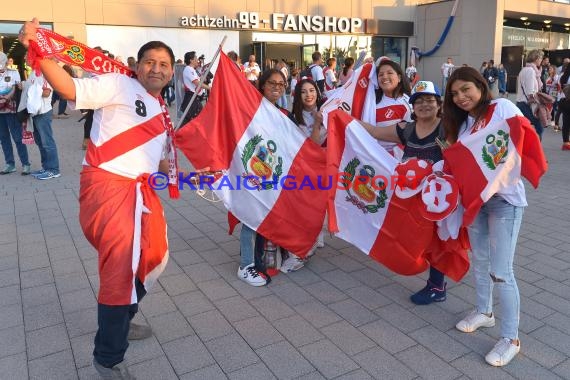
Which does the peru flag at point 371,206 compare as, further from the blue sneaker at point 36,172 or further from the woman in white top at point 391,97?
the blue sneaker at point 36,172

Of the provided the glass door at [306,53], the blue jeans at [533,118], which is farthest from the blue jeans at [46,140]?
the glass door at [306,53]

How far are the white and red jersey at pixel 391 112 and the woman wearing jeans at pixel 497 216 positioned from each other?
3.36 ft

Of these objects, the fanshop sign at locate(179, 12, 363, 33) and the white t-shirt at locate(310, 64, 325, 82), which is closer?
the white t-shirt at locate(310, 64, 325, 82)

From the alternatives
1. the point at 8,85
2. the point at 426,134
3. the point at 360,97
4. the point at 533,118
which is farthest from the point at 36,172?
the point at 533,118

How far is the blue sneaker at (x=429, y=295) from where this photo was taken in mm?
3959

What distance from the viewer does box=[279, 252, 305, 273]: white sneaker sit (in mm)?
4625

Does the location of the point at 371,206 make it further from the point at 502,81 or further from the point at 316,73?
the point at 502,81

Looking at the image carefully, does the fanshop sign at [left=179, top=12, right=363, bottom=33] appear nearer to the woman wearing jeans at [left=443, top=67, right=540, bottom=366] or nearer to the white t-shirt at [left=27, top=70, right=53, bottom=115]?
the white t-shirt at [left=27, top=70, right=53, bottom=115]

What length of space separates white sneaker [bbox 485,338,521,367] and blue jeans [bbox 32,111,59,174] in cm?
773

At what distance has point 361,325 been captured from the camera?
3.64 metres

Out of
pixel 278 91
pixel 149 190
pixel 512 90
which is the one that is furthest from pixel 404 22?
pixel 149 190

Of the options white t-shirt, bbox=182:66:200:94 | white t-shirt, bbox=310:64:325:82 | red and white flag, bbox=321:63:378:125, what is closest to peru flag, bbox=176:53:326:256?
red and white flag, bbox=321:63:378:125

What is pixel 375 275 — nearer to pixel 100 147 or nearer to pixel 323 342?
pixel 323 342

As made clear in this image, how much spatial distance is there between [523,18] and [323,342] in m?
33.8
